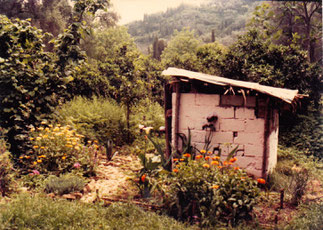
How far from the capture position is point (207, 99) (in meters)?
6.42

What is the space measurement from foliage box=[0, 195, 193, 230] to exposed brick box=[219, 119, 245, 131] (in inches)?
109

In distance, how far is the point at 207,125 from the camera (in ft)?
20.9

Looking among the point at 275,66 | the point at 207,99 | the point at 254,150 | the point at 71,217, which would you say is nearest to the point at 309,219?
the point at 254,150

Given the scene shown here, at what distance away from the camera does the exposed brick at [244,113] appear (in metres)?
6.16

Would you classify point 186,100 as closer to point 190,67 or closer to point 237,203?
point 237,203

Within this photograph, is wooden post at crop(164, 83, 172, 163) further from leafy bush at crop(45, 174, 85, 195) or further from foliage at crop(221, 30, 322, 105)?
foliage at crop(221, 30, 322, 105)

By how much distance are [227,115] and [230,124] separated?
0.21 m

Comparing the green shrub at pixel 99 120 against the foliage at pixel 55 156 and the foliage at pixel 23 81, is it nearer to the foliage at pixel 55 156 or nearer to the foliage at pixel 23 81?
the foliage at pixel 23 81

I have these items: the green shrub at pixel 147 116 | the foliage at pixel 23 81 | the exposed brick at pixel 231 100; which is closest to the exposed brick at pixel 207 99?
the exposed brick at pixel 231 100

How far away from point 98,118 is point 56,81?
2208 mm

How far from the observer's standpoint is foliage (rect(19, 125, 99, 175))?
6.18 metres

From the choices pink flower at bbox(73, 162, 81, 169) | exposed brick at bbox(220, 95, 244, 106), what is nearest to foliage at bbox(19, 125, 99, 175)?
pink flower at bbox(73, 162, 81, 169)

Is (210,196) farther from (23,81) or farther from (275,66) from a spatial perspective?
(275,66)

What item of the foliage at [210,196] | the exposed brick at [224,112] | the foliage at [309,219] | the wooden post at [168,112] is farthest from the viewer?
the wooden post at [168,112]
